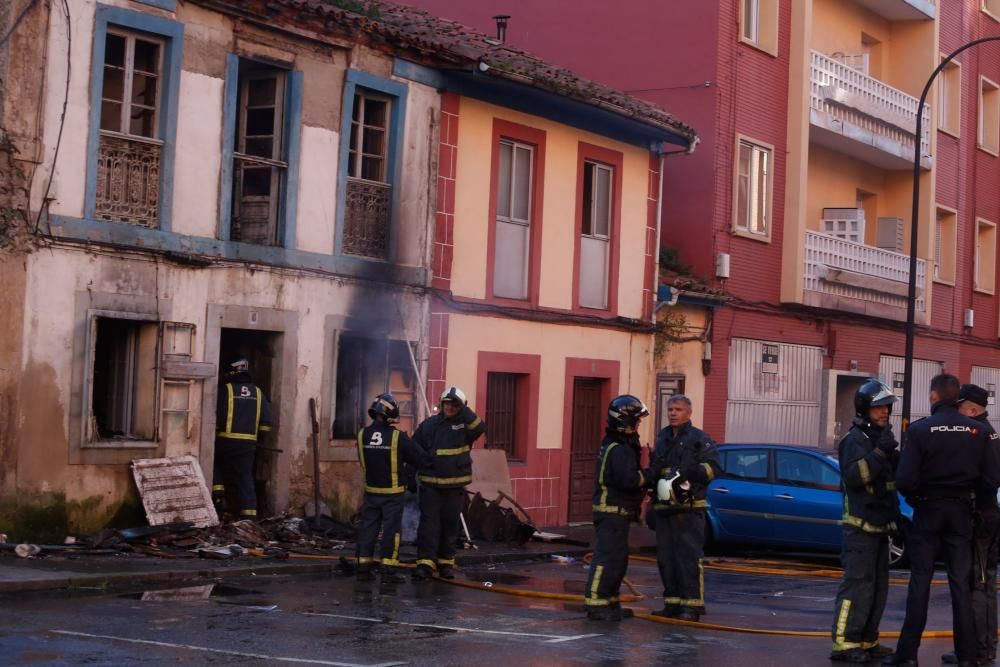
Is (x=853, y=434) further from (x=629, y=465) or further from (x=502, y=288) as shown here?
(x=502, y=288)

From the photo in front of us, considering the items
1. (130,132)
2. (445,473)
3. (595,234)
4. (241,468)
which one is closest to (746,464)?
(595,234)

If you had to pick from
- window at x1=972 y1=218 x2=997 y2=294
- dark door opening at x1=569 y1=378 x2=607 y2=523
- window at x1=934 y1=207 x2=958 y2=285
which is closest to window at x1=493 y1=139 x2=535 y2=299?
dark door opening at x1=569 y1=378 x2=607 y2=523

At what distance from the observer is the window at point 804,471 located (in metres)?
18.3

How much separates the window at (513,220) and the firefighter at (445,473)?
6064mm

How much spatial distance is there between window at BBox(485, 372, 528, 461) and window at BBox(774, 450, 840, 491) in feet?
12.6

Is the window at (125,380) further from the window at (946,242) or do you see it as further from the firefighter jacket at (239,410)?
the window at (946,242)

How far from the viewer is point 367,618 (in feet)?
37.4

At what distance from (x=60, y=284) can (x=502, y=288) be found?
7.33 meters

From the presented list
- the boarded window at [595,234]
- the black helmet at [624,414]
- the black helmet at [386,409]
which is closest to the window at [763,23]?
the boarded window at [595,234]

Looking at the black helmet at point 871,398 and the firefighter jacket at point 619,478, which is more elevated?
the black helmet at point 871,398

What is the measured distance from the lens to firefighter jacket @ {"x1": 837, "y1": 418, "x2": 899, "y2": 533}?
10.4 m

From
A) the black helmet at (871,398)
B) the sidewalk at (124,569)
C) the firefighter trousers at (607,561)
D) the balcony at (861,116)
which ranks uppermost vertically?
the balcony at (861,116)

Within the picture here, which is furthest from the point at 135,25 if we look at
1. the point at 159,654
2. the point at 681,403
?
the point at 159,654

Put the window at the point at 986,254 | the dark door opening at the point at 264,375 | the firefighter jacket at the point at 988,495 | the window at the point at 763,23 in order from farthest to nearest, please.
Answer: the window at the point at 986,254 → the window at the point at 763,23 → the dark door opening at the point at 264,375 → the firefighter jacket at the point at 988,495
